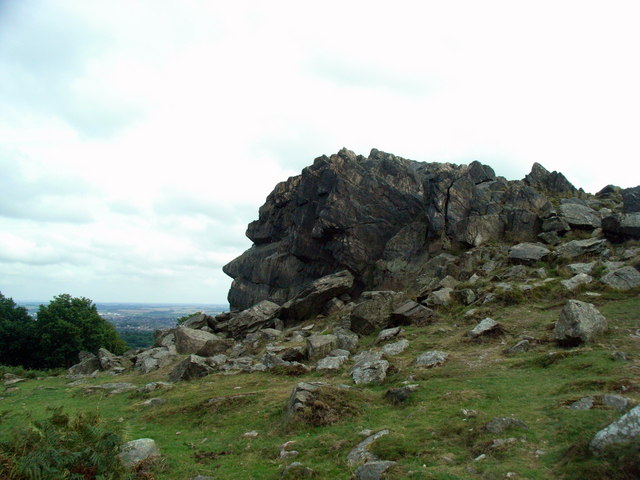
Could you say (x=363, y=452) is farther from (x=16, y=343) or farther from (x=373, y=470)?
(x=16, y=343)

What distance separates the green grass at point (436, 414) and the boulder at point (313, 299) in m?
14.1

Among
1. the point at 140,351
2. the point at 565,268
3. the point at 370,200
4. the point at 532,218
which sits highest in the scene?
the point at 370,200

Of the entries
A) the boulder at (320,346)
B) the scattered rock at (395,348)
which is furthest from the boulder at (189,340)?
the scattered rock at (395,348)

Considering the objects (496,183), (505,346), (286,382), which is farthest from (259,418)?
(496,183)

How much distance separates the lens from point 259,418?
14.3 meters

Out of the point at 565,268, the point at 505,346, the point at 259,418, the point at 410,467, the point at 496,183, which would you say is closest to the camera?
the point at 410,467

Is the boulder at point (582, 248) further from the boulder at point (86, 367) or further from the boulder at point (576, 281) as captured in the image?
the boulder at point (86, 367)

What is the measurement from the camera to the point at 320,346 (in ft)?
71.4

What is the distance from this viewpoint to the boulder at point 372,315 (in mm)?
25297

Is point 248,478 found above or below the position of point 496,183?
below

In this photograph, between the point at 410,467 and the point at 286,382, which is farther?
the point at 286,382

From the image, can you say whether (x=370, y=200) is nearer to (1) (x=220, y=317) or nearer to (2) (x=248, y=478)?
(1) (x=220, y=317)

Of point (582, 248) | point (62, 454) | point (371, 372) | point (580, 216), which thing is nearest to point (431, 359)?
point (371, 372)

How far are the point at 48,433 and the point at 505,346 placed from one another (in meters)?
16.1
